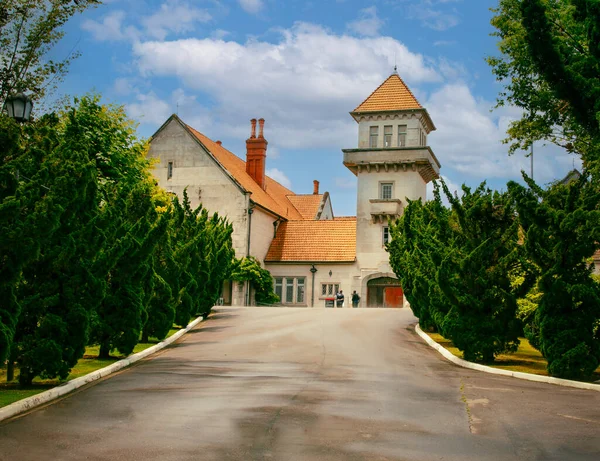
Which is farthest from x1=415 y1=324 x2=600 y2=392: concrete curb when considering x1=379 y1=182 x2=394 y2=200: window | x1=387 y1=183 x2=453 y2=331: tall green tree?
x1=379 y1=182 x2=394 y2=200: window

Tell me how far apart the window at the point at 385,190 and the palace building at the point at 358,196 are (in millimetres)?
70

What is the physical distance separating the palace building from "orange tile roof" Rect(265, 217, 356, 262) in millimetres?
77

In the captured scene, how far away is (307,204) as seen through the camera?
232 feet

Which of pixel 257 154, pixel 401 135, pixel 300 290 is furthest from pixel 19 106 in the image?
pixel 257 154

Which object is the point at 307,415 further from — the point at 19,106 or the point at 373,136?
the point at 373,136

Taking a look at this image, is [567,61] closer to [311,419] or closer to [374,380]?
[374,380]

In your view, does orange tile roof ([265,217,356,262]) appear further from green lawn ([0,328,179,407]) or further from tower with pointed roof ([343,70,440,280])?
green lawn ([0,328,179,407])

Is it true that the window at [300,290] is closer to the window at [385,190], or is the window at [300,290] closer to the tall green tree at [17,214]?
the window at [385,190]

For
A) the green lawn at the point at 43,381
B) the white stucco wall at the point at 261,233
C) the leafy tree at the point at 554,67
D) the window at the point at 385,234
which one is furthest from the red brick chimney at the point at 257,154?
the green lawn at the point at 43,381

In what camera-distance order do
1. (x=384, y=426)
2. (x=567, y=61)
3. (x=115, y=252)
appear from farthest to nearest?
(x=567, y=61), (x=115, y=252), (x=384, y=426)

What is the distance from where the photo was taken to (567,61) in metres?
16.3

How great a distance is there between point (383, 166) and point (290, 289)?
36.4 ft

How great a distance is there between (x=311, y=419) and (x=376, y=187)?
1631 inches

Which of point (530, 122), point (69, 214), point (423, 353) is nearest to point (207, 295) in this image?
point (423, 353)
